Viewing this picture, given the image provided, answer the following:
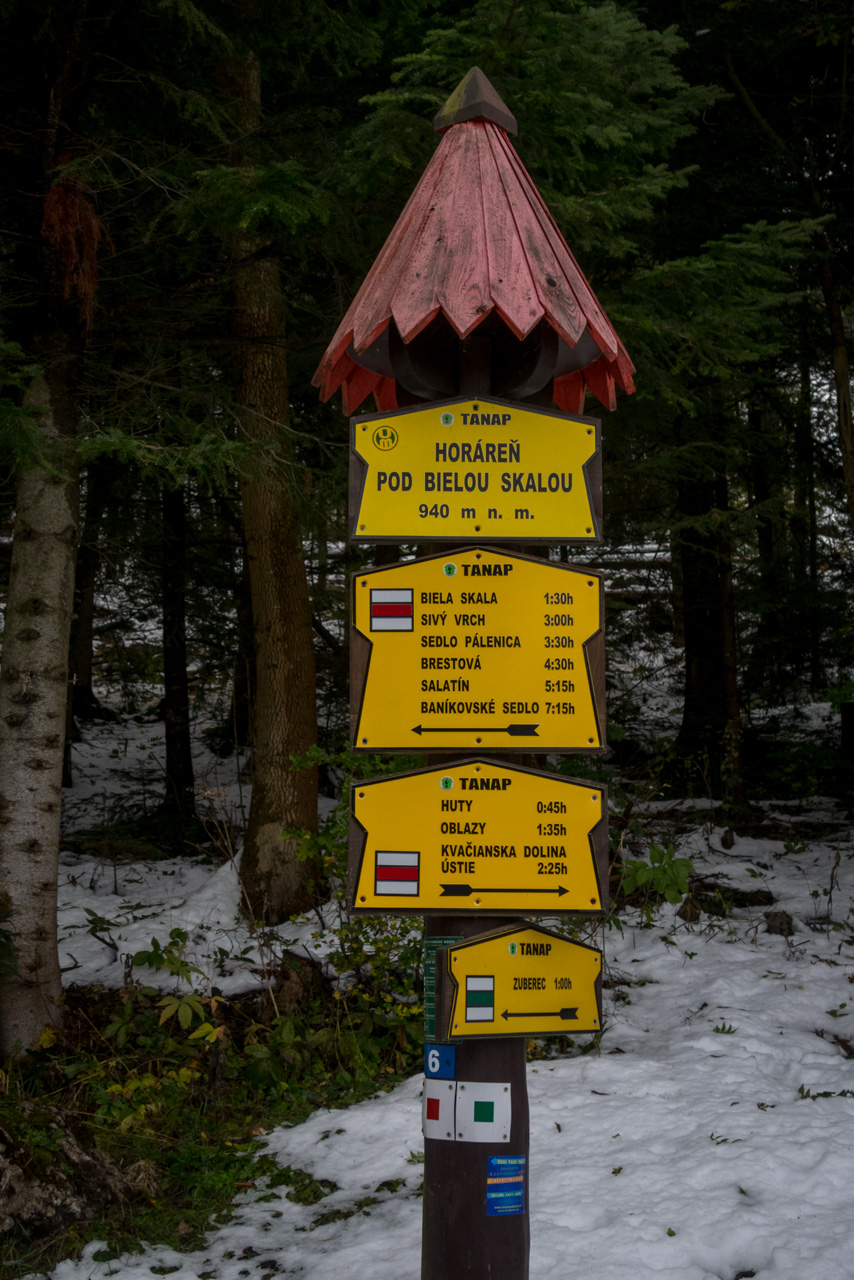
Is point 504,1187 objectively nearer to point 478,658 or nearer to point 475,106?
point 478,658

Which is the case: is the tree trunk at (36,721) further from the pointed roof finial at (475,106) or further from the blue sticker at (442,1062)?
the blue sticker at (442,1062)

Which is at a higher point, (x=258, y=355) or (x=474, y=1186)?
(x=258, y=355)

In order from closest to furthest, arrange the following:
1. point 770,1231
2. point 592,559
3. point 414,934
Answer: point 770,1231 < point 414,934 < point 592,559

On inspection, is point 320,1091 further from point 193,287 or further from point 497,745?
point 193,287

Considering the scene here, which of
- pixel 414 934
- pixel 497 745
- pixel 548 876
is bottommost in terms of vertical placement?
pixel 414 934

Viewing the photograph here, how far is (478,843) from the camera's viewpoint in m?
2.66

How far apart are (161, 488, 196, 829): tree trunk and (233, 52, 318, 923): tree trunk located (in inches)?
88.8

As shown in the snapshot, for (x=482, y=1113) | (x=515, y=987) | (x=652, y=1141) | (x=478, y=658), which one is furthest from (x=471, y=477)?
(x=652, y=1141)

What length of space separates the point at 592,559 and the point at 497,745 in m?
11.2

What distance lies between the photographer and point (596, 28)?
226 inches

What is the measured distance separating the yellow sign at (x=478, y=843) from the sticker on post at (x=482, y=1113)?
1.69 feet

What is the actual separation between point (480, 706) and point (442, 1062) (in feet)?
3.31

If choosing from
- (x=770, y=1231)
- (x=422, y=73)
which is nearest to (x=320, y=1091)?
(x=770, y=1231)

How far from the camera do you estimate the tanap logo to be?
2764mm
